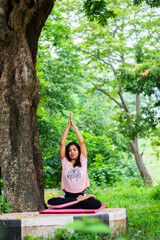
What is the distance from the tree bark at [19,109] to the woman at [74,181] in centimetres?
55

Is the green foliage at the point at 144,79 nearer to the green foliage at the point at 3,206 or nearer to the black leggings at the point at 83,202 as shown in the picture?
the black leggings at the point at 83,202

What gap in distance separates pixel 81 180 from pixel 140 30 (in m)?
15.4

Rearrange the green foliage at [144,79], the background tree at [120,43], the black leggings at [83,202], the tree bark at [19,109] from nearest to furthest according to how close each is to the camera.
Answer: the black leggings at [83,202] → the tree bark at [19,109] → the green foliage at [144,79] → the background tree at [120,43]

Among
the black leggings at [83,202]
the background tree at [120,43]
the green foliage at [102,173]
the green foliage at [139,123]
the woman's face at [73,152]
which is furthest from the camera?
the background tree at [120,43]

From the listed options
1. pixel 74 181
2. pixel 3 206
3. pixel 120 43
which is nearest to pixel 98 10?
pixel 74 181

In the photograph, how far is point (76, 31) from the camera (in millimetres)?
19500

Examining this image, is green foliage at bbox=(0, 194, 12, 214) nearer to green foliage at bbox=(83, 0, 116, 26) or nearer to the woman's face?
the woman's face

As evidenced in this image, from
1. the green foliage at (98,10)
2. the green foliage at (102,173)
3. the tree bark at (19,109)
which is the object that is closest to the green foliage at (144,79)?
the green foliage at (102,173)

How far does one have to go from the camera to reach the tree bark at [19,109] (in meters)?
5.36

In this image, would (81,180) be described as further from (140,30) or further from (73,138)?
(140,30)

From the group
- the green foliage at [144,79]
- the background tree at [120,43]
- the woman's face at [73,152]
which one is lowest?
the woman's face at [73,152]

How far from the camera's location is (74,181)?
5.35m

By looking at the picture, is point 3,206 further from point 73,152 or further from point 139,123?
point 139,123

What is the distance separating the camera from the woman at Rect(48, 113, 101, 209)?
4875 mm
